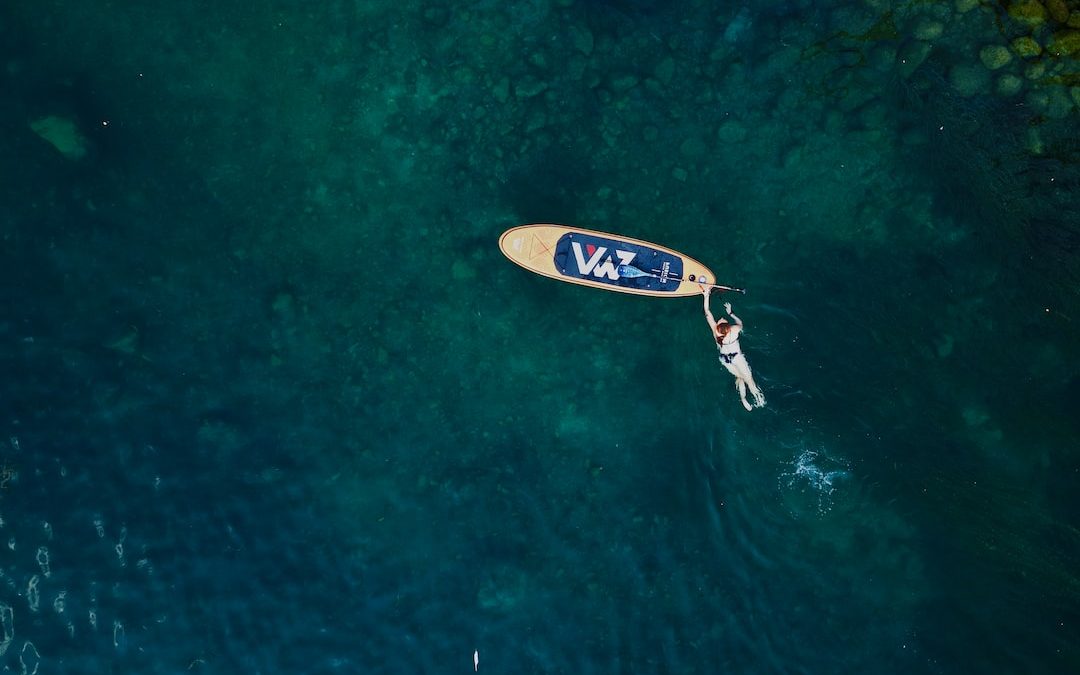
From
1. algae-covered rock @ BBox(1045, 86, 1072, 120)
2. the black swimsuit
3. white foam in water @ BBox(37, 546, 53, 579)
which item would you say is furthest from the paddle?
white foam in water @ BBox(37, 546, 53, 579)

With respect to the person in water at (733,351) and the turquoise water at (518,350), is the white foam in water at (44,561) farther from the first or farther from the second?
the person in water at (733,351)

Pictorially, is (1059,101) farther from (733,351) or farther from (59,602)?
(59,602)

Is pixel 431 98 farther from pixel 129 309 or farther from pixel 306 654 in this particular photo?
pixel 306 654

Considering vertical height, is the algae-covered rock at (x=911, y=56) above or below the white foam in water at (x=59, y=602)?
above

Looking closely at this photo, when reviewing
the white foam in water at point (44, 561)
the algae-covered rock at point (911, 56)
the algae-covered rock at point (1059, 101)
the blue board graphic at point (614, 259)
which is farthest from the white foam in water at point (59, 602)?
the algae-covered rock at point (1059, 101)

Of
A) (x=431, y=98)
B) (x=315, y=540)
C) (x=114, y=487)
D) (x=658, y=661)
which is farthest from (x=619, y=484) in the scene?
(x=114, y=487)
